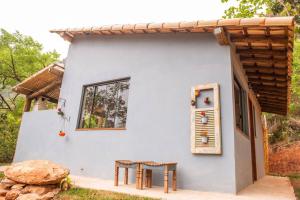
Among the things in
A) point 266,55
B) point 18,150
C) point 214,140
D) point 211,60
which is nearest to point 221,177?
point 214,140

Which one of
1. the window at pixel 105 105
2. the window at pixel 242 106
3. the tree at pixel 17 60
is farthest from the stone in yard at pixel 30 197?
the tree at pixel 17 60

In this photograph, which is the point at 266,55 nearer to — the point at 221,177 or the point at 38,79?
the point at 221,177

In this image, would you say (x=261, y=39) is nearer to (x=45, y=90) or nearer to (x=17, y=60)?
(x=45, y=90)

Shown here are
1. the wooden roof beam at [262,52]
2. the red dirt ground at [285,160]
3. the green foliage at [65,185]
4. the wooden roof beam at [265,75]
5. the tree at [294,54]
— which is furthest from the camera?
the red dirt ground at [285,160]

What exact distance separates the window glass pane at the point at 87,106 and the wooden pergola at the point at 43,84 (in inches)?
61.3

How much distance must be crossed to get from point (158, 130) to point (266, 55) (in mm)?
3055

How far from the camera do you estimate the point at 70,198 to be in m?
3.68

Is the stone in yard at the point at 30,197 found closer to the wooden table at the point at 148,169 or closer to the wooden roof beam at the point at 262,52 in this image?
the wooden table at the point at 148,169

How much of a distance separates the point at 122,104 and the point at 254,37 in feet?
11.5

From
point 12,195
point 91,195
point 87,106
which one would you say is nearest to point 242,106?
point 87,106

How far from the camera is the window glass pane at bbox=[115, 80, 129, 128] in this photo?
5.88 metres

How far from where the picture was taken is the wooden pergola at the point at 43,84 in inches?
307

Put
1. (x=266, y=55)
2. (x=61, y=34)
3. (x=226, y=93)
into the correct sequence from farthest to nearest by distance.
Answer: (x=61, y=34) → (x=266, y=55) → (x=226, y=93)

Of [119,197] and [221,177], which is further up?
[221,177]
